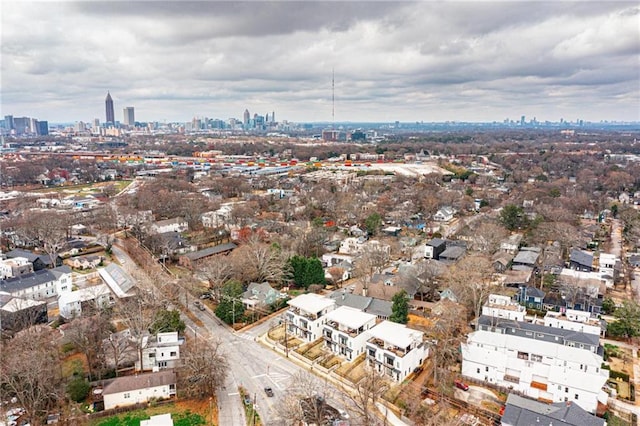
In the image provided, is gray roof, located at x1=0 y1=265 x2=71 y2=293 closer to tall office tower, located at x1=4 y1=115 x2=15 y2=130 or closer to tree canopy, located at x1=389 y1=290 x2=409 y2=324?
tree canopy, located at x1=389 y1=290 x2=409 y2=324

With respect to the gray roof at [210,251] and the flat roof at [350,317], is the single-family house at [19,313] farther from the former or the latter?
the flat roof at [350,317]

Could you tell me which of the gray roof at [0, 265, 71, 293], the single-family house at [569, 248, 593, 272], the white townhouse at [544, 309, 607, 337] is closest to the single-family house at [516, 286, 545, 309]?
the white townhouse at [544, 309, 607, 337]

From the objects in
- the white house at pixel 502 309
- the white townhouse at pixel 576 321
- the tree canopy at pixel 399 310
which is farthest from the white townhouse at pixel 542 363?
the tree canopy at pixel 399 310

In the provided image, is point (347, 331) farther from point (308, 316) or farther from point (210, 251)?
point (210, 251)

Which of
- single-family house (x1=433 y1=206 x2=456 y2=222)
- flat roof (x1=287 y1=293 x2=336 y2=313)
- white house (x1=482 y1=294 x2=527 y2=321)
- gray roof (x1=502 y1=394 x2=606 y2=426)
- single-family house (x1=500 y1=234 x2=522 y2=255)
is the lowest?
gray roof (x1=502 y1=394 x2=606 y2=426)

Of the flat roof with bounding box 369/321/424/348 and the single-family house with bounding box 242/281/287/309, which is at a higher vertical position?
the flat roof with bounding box 369/321/424/348

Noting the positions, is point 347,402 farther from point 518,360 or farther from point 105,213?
point 105,213
